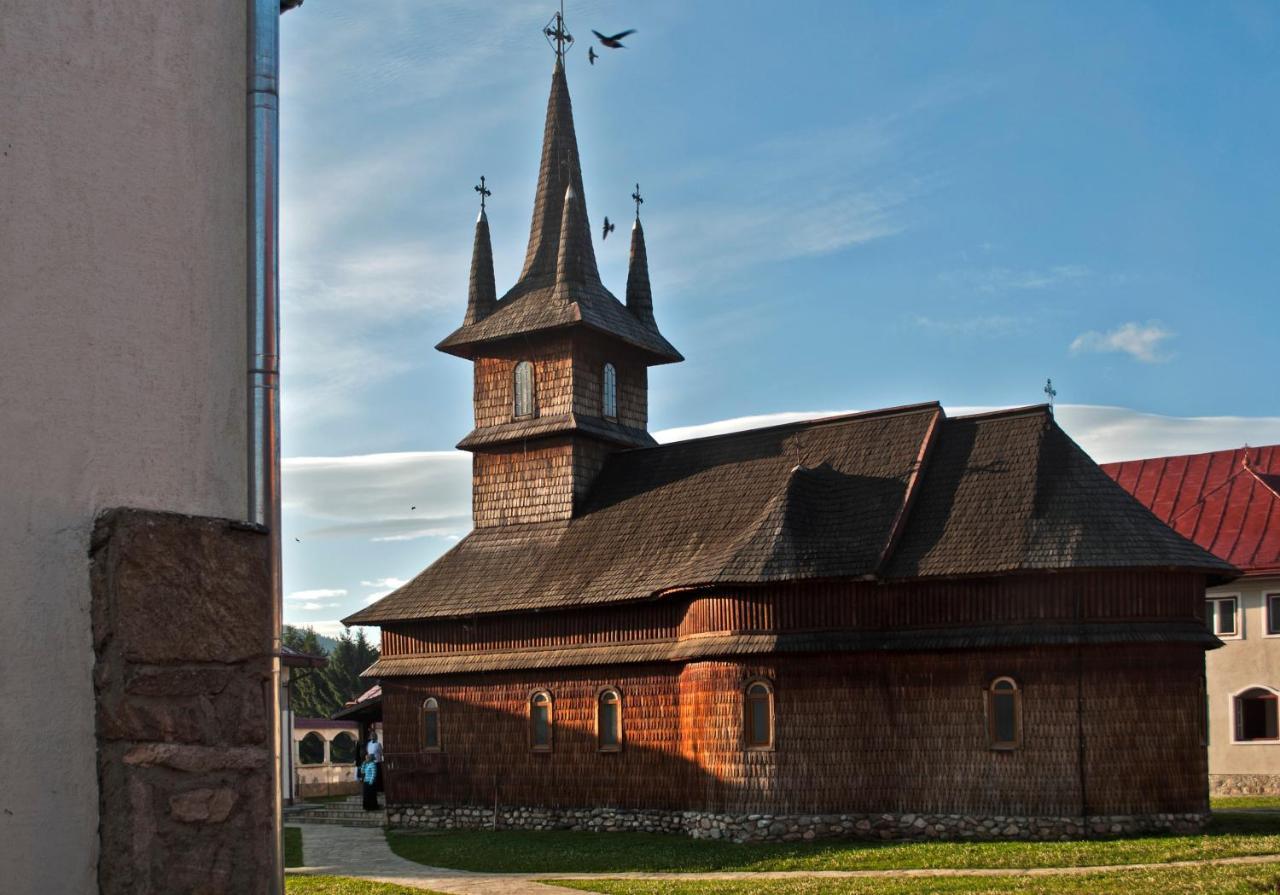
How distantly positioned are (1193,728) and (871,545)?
575 cm

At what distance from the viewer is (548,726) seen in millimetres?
27703

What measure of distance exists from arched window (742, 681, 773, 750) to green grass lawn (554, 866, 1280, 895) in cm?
570

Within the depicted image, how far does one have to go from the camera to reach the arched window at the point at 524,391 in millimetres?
31859

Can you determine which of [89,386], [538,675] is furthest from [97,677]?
[538,675]

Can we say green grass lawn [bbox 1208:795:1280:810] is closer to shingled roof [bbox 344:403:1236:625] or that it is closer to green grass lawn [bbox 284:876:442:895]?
shingled roof [bbox 344:403:1236:625]

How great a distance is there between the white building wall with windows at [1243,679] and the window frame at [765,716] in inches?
633

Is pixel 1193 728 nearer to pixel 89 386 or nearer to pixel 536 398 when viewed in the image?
pixel 536 398

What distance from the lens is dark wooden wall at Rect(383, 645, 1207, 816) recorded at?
2202 centimetres

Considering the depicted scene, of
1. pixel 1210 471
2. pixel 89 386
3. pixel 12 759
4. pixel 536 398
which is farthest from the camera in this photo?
pixel 1210 471

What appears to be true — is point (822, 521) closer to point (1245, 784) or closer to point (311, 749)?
point (1245, 784)

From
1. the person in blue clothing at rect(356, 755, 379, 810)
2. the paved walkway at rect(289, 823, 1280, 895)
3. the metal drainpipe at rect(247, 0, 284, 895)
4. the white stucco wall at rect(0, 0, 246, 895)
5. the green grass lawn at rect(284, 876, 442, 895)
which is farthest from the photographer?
the person in blue clothing at rect(356, 755, 379, 810)

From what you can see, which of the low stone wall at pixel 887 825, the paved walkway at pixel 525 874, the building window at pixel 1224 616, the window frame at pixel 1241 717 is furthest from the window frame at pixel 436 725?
the window frame at pixel 1241 717

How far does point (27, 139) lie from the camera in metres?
5.27

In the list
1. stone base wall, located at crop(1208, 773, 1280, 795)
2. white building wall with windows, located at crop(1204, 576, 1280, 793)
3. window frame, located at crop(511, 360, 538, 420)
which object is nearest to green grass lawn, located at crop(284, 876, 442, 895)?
window frame, located at crop(511, 360, 538, 420)
